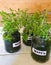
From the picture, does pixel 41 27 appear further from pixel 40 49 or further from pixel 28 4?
pixel 28 4

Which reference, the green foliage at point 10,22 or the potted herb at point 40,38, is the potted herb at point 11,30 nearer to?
the green foliage at point 10,22

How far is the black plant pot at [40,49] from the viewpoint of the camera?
0.82 meters

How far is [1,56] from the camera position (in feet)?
3.04

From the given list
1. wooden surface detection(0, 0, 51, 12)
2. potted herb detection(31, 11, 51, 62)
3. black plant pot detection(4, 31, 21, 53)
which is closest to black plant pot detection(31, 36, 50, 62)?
potted herb detection(31, 11, 51, 62)

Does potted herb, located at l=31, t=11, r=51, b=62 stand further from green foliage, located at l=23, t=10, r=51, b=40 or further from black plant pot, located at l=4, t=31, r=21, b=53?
black plant pot, located at l=4, t=31, r=21, b=53

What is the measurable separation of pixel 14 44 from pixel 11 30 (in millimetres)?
100

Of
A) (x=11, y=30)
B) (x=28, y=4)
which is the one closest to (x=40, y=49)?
(x=11, y=30)

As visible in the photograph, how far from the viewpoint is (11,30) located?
84cm

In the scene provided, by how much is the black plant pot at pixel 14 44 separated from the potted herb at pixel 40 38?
10 cm

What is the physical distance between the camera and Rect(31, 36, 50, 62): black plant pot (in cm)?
82

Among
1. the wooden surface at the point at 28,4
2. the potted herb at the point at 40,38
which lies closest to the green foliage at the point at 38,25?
the potted herb at the point at 40,38

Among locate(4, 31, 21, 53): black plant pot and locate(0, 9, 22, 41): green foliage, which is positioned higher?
locate(0, 9, 22, 41): green foliage

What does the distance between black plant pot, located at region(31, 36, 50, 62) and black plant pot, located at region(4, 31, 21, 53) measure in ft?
0.34

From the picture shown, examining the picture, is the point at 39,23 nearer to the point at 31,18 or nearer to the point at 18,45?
the point at 31,18
